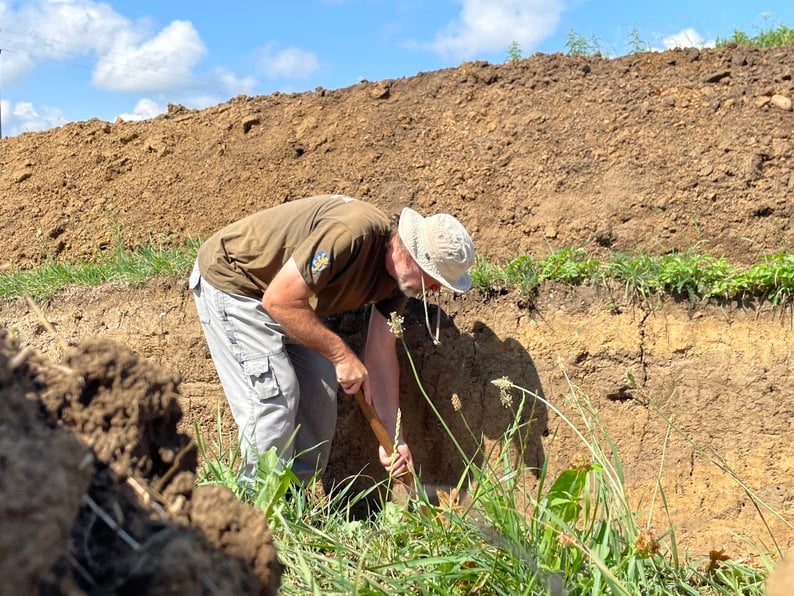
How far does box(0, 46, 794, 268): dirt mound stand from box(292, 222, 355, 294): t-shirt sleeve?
1.94m

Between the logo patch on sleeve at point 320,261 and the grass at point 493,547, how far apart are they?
945 mm

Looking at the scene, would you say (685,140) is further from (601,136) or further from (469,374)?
(469,374)

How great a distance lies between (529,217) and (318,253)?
2288 mm

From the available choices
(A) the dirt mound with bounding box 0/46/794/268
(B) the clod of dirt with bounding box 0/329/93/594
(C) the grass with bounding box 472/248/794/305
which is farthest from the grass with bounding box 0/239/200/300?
(B) the clod of dirt with bounding box 0/329/93/594

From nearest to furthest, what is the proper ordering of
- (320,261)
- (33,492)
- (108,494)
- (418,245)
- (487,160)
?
1. (33,492)
2. (108,494)
3. (320,261)
4. (418,245)
5. (487,160)

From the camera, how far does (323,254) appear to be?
3.51m

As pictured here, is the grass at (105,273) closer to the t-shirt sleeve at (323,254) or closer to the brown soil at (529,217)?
the brown soil at (529,217)

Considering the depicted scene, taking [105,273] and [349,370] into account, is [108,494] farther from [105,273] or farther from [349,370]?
[105,273]

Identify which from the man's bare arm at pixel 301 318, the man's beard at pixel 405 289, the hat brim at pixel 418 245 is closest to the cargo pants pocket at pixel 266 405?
the man's bare arm at pixel 301 318

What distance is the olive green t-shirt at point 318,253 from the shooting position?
355cm

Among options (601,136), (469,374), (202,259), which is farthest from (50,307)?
(601,136)

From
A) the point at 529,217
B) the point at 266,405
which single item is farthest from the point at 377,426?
the point at 529,217

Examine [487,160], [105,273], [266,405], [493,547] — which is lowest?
[493,547]

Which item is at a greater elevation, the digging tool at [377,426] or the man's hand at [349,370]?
the man's hand at [349,370]
